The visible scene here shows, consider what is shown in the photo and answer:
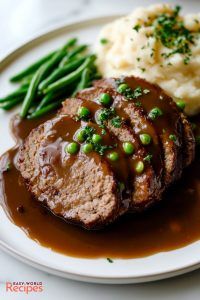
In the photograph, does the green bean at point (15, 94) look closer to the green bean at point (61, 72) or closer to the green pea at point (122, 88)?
the green bean at point (61, 72)

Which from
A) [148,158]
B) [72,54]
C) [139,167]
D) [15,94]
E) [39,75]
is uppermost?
[72,54]

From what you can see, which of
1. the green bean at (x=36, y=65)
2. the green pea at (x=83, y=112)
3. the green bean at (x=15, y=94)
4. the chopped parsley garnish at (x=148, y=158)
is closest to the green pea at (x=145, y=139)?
the chopped parsley garnish at (x=148, y=158)

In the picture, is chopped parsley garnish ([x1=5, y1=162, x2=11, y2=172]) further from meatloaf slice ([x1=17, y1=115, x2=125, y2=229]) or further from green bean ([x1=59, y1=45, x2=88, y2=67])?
green bean ([x1=59, y1=45, x2=88, y2=67])

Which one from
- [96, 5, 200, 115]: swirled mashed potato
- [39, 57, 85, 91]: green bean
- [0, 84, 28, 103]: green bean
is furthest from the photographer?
[39, 57, 85, 91]: green bean

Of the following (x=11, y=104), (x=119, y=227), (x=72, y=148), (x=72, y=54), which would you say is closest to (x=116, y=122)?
(x=72, y=148)

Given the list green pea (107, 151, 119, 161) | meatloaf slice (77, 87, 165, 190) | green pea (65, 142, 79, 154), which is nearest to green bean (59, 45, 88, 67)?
meatloaf slice (77, 87, 165, 190)

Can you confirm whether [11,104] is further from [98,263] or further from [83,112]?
[98,263]

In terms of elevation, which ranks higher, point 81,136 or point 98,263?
point 81,136
